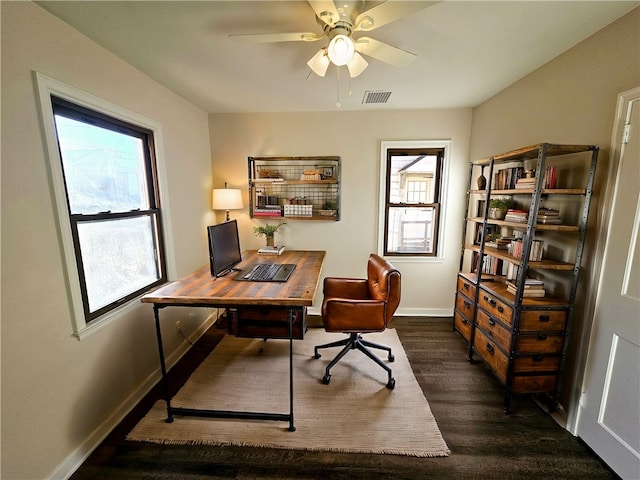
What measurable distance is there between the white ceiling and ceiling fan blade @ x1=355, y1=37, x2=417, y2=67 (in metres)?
0.18

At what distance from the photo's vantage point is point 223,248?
7.33 feet

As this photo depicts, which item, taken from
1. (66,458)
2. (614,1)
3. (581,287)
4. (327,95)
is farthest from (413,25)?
(66,458)

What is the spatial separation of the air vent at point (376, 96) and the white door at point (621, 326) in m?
1.64

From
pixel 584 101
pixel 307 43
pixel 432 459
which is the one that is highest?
pixel 307 43

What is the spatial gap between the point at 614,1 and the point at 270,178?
2.80 metres

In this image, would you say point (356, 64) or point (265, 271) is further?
point (265, 271)

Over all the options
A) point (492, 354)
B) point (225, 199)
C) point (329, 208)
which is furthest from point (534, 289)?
point (225, 199)

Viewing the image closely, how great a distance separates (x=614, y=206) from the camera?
1.49m

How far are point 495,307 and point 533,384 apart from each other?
549mm

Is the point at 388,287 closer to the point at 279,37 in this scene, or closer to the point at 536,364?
the point at 536,364

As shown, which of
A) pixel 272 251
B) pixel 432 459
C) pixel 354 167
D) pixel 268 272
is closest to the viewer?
pixel 432 459

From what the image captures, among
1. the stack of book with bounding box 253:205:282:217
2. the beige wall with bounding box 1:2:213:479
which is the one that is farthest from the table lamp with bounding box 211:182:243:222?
the beige wall with bounding box 1:2:213:479

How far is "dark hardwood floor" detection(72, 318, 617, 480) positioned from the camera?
1461 mm

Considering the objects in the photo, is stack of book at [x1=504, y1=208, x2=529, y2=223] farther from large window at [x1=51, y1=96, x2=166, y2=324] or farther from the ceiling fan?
large window at [x1=51, y1=96, x2=166, y2=324]
